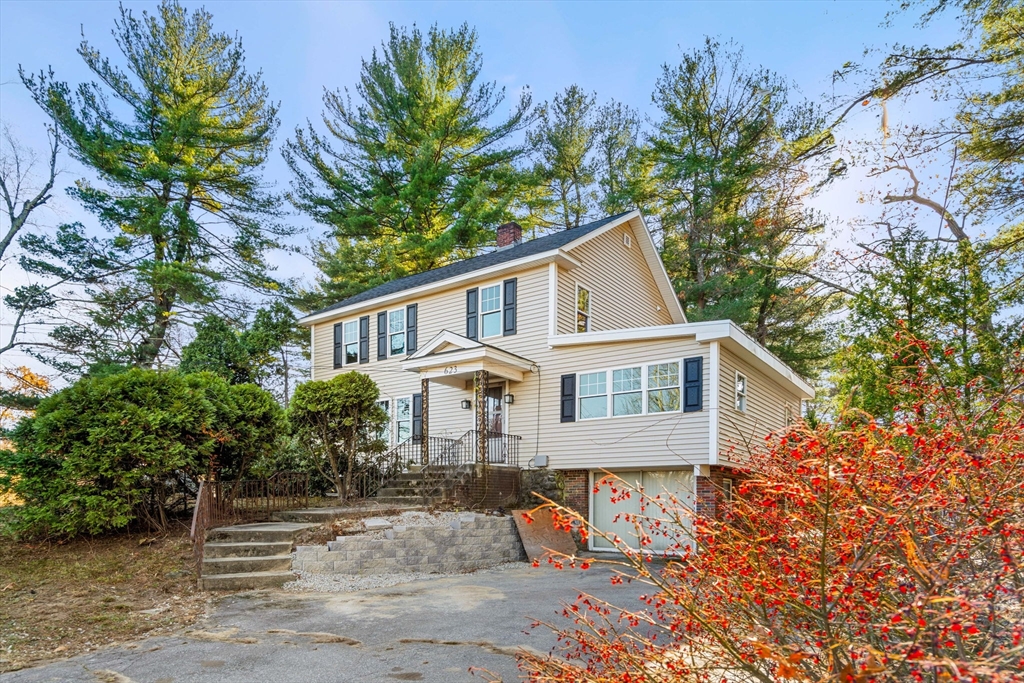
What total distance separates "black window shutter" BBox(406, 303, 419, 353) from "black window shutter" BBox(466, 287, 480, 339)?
72.3 inches

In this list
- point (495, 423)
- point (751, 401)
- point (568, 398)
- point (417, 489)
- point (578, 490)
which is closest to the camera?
point (417, 489)

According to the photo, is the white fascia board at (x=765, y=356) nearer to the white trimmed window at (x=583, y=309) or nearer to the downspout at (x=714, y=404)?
the downspout at (x=714, y=404)

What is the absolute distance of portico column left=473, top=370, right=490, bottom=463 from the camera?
44.3ft

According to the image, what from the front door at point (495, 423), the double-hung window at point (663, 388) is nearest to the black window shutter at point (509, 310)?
the front door at point (495, 423)

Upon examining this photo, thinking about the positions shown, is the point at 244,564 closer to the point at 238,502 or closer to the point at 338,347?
the point at 238,502

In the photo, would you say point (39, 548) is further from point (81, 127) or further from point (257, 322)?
point (81, 127)

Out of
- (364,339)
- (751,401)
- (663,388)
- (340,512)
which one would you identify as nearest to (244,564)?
(340,512)

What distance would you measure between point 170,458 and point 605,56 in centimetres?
1745

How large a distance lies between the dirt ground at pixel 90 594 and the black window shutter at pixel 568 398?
300 inches

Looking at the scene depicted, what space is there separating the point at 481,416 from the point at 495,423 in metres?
1.59

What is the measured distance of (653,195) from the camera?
80.0 feet

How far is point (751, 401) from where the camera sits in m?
14.3

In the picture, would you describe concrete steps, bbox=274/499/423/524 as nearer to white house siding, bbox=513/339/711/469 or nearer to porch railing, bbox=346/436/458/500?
porch railing, bbox=346/436/458/500

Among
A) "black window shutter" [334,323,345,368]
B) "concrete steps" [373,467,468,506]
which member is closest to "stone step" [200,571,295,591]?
"concrete steps" [373,467,468,506]
